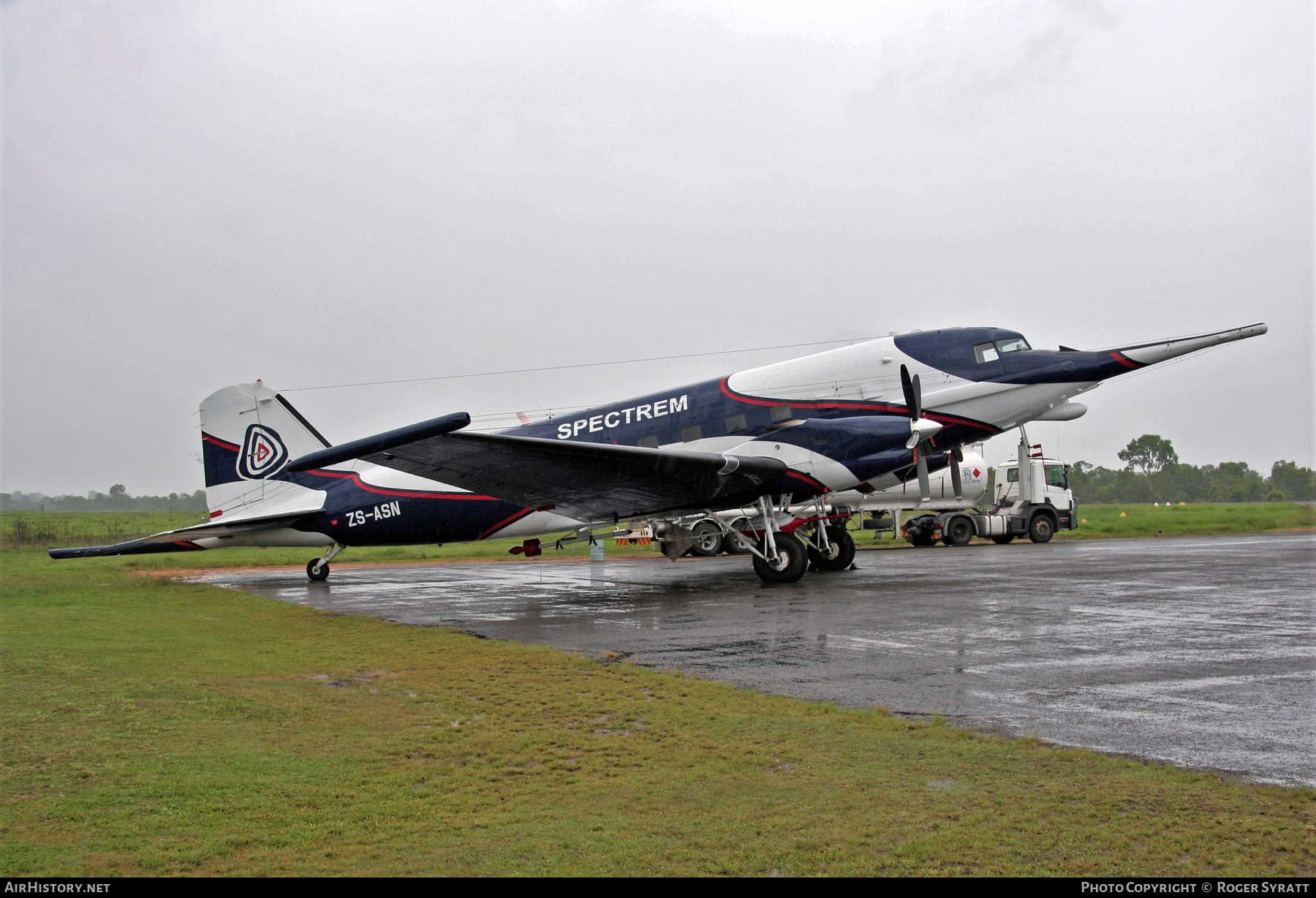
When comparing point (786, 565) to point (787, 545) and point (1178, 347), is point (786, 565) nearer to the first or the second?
point (787, 545)

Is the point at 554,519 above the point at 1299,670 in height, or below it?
above

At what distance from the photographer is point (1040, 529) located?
3562 cm

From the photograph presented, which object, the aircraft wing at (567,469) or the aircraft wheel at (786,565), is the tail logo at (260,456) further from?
the aircraft wheel at (786,565)

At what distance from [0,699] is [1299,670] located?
11.1 m

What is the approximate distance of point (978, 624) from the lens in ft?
36.5

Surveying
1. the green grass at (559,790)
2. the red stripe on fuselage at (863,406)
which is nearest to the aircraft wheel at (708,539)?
the red stripe on fuselage at (863,406)

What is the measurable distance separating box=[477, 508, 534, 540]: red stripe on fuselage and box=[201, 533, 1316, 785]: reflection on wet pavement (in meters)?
1.30

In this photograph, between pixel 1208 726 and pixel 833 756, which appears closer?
pixel 833 756

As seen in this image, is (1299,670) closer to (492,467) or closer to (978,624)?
(978,624)

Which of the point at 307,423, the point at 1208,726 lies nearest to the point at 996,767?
the point at 1208,726

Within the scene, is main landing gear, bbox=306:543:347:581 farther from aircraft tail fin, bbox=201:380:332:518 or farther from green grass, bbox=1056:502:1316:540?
green grass, bbox=1056:502:1316:540

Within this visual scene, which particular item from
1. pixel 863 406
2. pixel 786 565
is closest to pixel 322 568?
pixel 786 565

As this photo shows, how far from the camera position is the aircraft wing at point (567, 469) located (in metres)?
12.9
